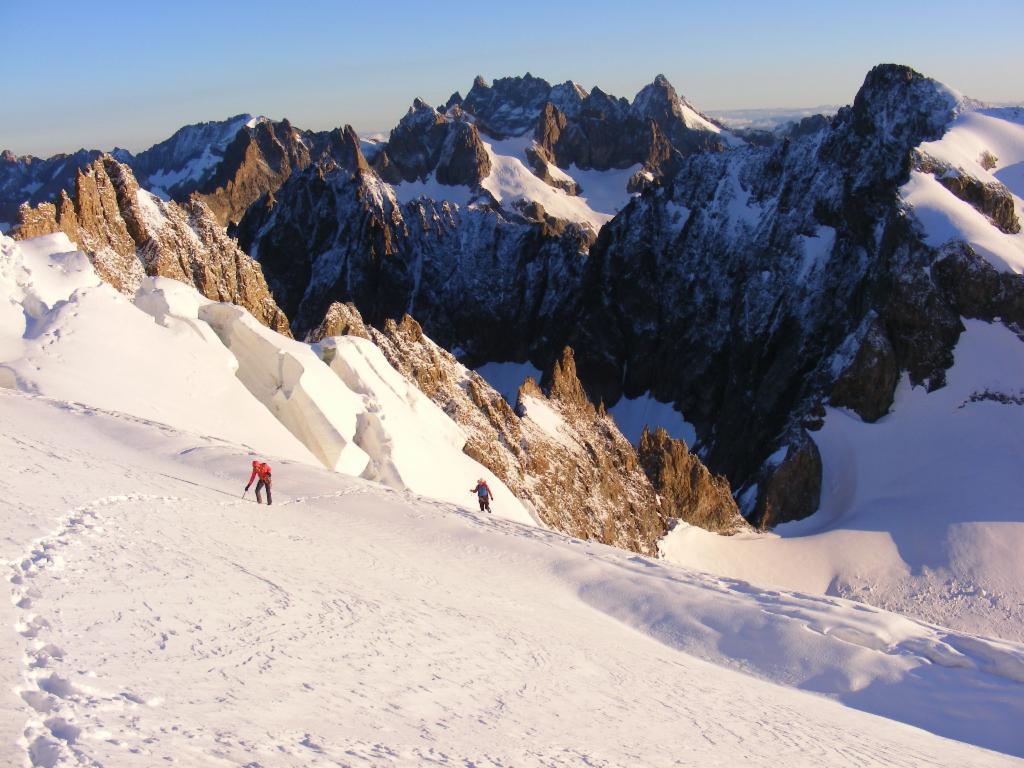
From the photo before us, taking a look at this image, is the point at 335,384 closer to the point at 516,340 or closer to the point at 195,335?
the point at 195,335

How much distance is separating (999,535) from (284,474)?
47558mm

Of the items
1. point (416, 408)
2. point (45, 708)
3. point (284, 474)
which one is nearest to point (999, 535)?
point (416, 408)

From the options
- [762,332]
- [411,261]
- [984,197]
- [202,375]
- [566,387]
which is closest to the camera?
[202,375]

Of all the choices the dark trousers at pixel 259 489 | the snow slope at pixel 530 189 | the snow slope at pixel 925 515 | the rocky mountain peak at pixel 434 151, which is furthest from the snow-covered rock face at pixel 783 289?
the rocky mountain peak at pixel 434 151

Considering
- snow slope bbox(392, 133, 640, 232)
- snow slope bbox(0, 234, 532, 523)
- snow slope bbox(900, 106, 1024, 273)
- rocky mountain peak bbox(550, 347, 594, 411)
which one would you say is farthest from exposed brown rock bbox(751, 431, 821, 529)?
snow slope bbox(392, 133, 640, 232)

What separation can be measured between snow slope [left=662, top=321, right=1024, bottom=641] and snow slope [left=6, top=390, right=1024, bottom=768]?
3206cm

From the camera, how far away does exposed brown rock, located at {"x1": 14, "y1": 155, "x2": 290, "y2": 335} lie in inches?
1644

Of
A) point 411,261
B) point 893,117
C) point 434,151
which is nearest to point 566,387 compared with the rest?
point 893,117

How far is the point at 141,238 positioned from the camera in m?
47.9

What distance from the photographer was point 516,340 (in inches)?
4700

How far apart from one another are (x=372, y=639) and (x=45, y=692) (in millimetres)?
5035

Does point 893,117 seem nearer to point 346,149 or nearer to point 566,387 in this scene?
point 566,387

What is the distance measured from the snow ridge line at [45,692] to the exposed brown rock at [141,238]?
29475 millimetres

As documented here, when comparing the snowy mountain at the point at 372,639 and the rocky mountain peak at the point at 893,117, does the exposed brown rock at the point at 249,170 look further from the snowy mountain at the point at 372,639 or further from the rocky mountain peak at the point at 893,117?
the snowy mountain at the point at 372,639
